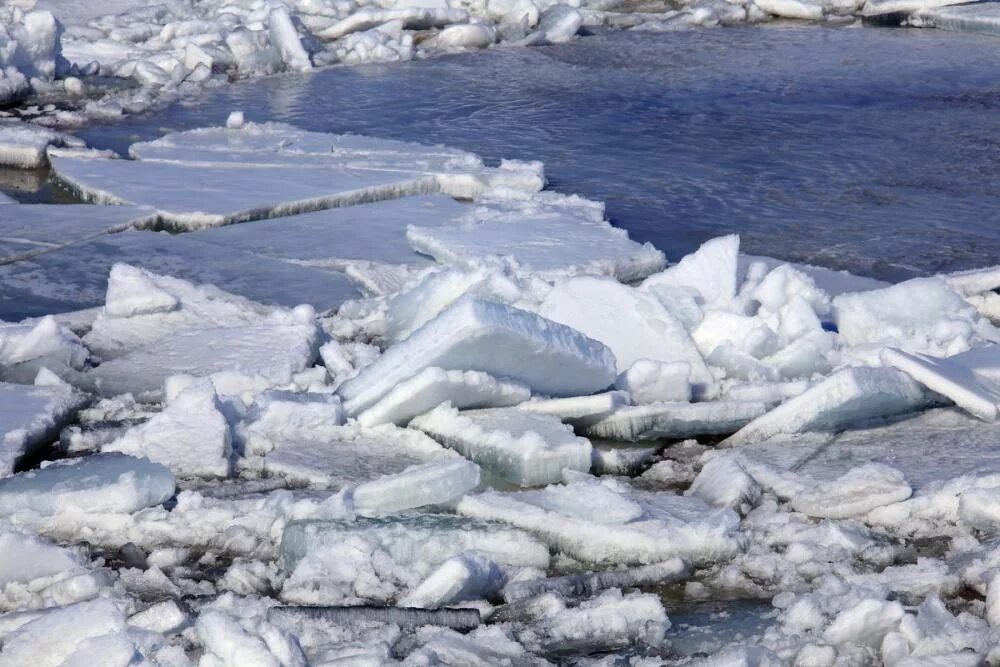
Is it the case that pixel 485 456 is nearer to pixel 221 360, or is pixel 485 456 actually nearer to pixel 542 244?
pixel 221 360

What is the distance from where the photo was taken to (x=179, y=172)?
5.73m

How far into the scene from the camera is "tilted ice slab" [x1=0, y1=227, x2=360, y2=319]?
13.9 feet

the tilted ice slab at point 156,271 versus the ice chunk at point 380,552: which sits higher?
the tilted ice slab at point 156,271

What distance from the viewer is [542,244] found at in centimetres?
470

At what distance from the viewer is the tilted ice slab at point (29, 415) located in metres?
3.07

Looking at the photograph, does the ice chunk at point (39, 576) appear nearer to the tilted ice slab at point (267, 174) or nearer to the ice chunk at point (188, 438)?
the ice chunk at point (188, 438)

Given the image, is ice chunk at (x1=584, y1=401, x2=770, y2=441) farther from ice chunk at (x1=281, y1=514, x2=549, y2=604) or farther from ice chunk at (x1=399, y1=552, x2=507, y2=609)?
ice chunk at (x1=399, y1=552, x2=507, y2=609)

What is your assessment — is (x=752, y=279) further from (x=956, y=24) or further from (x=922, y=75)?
(x=956, y=24)

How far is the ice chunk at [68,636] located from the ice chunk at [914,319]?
2.39m

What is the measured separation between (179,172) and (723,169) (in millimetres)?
2524

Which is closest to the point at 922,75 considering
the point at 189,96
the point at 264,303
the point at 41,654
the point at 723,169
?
the point at 723,169

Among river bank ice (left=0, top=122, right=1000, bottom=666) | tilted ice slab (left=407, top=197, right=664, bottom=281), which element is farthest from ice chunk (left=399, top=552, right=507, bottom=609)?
tilted ice slab (left=407, top=197, right=664, bottom=281)

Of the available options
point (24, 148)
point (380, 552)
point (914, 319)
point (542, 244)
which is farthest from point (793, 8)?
point (380, 552)

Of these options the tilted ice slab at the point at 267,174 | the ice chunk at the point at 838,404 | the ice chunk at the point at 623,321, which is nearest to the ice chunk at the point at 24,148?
the tilted ice slab at the point at 267,174
